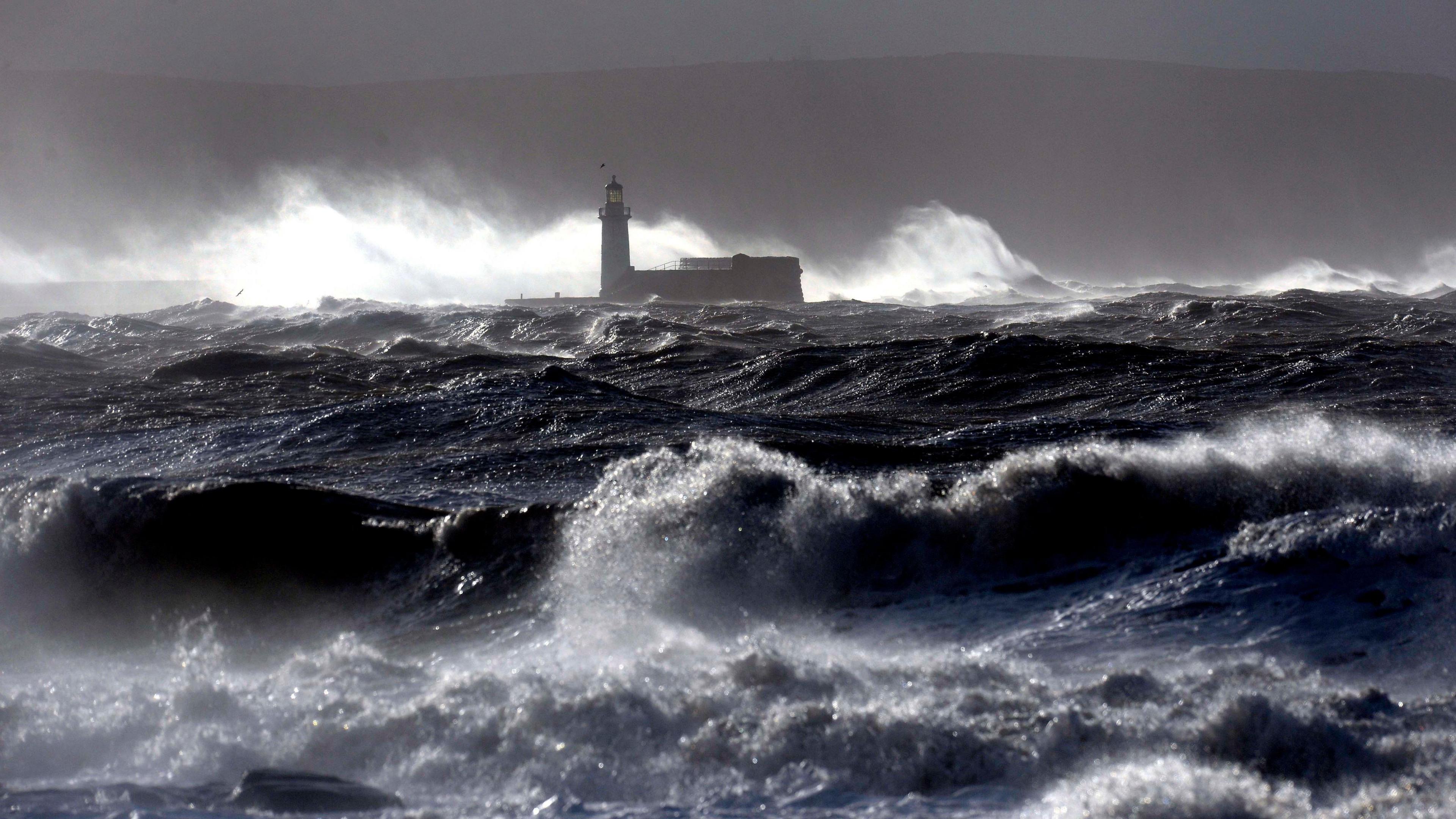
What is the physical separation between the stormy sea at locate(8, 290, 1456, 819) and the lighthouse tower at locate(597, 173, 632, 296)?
34.8 metres

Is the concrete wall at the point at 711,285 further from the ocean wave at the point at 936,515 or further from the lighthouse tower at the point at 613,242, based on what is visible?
the ocean wave at the point at 936,515

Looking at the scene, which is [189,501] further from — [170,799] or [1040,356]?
[1040,356]

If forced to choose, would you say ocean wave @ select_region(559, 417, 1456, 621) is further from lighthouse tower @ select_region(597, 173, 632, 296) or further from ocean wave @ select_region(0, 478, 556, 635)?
lighthouse tower @ select_region(597, 173, 632, 296)

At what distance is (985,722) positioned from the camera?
9.99ft

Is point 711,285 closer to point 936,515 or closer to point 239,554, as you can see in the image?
point 239,554

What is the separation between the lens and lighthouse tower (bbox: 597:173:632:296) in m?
43.7

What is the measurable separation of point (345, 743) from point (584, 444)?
4358mm

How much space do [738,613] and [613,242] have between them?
133ft

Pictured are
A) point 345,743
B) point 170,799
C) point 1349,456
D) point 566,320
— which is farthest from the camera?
point 566,320

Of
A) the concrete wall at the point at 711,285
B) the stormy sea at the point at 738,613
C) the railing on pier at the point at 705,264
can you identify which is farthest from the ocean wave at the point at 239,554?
the railing on pier at the point at 705,264

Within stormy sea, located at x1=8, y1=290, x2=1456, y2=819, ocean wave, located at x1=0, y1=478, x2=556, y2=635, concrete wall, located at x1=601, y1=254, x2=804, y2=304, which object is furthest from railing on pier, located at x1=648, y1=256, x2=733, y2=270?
ocean wave, located at x1=0, y1=478, x2=556, y2=635

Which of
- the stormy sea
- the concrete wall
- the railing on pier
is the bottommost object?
the stormy sea

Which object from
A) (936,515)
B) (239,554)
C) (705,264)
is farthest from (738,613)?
(705,264)

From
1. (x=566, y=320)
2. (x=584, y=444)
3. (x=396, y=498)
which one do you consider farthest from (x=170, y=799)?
(x=566, y=320)
